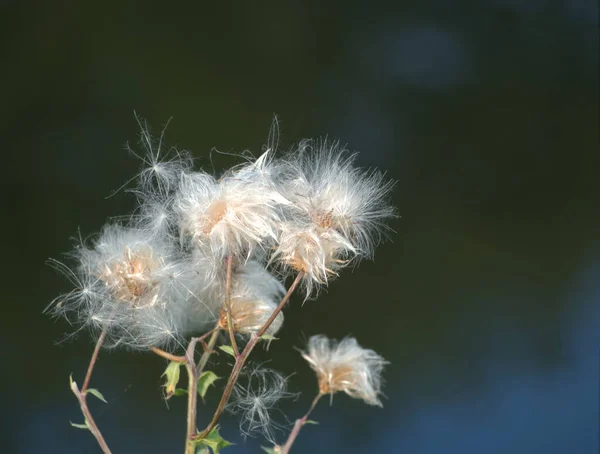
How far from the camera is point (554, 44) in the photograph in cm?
208

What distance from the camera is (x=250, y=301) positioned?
633mm

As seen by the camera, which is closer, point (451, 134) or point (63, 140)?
point (63, 140)

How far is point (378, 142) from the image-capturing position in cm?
184

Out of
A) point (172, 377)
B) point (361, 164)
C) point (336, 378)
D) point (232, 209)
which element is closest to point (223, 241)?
point (232, 209)

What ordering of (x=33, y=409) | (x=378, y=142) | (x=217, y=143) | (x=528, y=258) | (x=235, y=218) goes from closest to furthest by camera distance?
(x=235, y=218)
(x=33, y=409)
(x=217, y=143)
(x=378, y=142)
(x=528, y=258)

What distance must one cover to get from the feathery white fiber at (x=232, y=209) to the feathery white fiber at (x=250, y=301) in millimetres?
56

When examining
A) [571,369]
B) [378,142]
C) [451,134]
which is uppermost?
[451,134]

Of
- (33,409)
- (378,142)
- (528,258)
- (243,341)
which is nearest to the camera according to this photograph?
(243,341)

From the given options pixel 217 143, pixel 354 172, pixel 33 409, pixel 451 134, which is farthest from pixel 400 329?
pixel 354 172

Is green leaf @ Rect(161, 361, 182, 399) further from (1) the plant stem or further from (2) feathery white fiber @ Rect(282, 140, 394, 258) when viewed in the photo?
(2) feathery white fiber @ Rect(282, 140, 394, 258)

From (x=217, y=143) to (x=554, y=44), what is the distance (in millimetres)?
1148

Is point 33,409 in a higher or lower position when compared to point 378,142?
lower

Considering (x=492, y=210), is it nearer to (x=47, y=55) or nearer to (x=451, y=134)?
(x=451, y=134)

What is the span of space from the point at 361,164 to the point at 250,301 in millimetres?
1155
